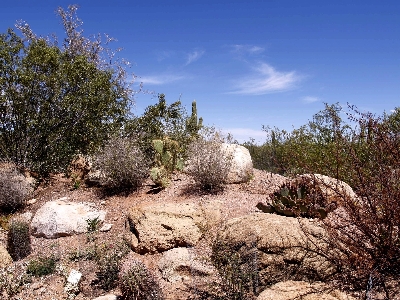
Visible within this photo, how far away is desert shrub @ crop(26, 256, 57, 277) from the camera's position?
21.9ft

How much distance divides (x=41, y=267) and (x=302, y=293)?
472cm

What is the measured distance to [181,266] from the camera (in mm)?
5867

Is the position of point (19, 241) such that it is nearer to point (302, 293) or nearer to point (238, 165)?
point (238, 165)

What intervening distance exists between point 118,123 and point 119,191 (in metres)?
4.49

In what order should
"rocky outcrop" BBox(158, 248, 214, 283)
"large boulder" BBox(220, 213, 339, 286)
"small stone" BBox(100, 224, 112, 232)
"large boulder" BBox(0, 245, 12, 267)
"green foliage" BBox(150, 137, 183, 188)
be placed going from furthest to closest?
1. "green foliage" BBox(150, 137, 183, 188)
2. "small stone" BBox(100, 224, 112, 232)
3. "large boulder" BBox(0, 245, 12, 267)
4. "rocky outcrop" BBox(158, 248, 214, 283)
5. "large boulder" BBox(220, 213, 339, 286)

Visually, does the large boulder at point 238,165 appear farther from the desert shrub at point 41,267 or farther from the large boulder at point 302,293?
the large boulder at point 302,293

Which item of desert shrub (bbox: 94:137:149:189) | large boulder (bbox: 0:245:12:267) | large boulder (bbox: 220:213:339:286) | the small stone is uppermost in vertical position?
desert shrub (bbox: 94:137:149:189)

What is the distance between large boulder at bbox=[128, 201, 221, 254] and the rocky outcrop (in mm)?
350

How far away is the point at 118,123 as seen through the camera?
1448 cm

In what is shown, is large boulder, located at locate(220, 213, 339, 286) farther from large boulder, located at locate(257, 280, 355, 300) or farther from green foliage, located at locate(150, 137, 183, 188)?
green foliage, located at locate(150, 137, 183, 188)

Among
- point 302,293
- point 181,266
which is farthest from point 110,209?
point 302,293

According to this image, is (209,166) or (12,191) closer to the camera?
(209,166)

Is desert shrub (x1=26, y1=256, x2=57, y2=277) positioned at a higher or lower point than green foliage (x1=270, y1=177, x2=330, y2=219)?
lower

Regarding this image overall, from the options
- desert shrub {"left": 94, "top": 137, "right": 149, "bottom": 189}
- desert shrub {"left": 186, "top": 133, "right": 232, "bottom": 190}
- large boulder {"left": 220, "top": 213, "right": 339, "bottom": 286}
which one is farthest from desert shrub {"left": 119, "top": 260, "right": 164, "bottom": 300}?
desert shrub {"left": 94, "top": 137, "right": 149, "bottom": 189}
